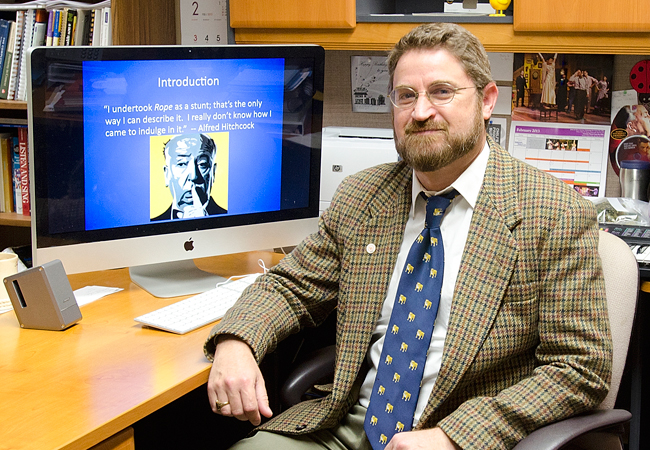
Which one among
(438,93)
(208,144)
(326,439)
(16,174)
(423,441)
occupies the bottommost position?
(326,439)

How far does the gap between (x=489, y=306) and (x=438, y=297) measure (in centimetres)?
10

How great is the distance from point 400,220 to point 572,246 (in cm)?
35

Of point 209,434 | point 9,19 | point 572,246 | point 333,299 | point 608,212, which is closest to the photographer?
point 572,246

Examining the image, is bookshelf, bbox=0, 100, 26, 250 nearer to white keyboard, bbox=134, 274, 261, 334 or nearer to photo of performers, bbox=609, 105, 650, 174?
white keyboard, bbox=134, 274, 261, 334

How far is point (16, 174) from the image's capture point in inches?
91.3

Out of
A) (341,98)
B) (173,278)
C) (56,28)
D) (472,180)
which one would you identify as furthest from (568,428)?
(56,28)

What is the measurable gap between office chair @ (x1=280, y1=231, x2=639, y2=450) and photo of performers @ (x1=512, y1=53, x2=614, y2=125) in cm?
80

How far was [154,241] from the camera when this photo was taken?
5.31 feet

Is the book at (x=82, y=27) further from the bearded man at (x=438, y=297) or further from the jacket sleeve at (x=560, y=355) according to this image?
the jacket sleeve at (x=560, y=355)

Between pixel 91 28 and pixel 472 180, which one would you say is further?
pixel 91 28

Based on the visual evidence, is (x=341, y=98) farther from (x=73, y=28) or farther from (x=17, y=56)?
(x=17, y=56)

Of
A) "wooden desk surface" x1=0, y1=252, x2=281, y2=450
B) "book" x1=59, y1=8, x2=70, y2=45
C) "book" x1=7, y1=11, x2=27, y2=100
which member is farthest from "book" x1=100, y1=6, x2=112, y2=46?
"wooden desk surface" x1=0, y1=252, x2=281, y2=450

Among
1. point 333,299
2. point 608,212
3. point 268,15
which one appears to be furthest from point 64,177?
point 608,212

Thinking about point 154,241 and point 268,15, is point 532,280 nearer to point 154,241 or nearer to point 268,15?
point 154,241
